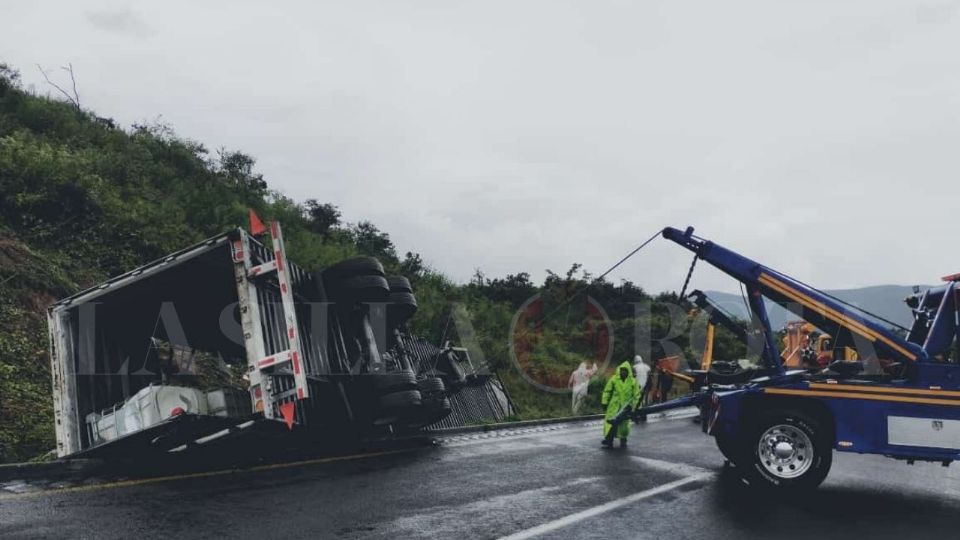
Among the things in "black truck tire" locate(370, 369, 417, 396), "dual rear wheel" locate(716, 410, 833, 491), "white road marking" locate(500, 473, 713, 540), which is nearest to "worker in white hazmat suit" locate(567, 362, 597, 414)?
"black truck tire" locate(370, 369, 417, 396)

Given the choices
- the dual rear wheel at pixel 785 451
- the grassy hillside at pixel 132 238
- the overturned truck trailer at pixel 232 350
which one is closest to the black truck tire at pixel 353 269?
the overturned truck trailer at pixel 232 350

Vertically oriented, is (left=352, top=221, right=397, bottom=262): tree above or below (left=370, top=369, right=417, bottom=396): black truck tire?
above

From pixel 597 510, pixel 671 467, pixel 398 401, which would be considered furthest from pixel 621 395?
pixel 597 510

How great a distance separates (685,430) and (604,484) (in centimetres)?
715

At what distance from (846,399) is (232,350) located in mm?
8553

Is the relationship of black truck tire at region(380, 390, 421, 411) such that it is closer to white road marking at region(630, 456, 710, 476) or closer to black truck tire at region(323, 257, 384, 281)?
black truck tire at region(323, 257, 384, 281)

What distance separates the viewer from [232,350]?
12.0 metres

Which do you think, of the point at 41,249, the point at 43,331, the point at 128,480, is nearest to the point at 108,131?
the point at 41,249

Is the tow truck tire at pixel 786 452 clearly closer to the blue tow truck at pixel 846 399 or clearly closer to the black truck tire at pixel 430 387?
the blue tow truck at pixel 846 399

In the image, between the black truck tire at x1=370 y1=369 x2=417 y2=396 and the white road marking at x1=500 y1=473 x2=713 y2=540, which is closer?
the white road marking at x1=500 y1=473 x2=713 y2=540

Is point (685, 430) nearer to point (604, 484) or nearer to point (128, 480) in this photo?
point (604, 484)

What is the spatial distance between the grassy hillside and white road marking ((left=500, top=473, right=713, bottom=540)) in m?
6.04

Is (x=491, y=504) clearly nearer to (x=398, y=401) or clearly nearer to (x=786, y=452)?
(x=398, y=401)

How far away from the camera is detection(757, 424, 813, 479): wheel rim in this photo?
800 centimetres
